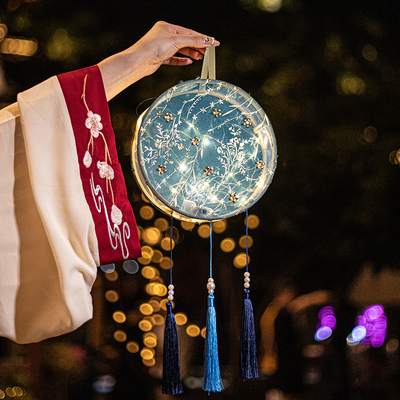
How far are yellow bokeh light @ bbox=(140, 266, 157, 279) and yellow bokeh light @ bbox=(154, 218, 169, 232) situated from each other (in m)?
0.13

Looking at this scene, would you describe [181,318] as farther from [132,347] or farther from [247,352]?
[247,352]

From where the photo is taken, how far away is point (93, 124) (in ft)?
2.39

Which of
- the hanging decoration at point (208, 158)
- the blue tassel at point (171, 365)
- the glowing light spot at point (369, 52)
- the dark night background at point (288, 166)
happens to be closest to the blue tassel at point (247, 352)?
the hanging decoration at point (208, 158)

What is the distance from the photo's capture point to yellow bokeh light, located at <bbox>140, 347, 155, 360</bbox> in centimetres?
109

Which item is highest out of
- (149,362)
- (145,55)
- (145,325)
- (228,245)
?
(145,55)

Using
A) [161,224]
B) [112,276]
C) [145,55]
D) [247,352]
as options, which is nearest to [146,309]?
[112,276]

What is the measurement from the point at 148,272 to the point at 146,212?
0.64 feet

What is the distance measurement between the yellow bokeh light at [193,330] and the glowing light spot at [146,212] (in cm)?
38

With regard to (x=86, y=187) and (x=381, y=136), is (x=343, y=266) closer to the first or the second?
(x=381, y=136)

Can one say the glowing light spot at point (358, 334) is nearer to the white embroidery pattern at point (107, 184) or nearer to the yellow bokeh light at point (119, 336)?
the yellow bokeh light at point (119, 336)

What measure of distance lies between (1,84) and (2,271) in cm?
69

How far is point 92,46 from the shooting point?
3.71 ft

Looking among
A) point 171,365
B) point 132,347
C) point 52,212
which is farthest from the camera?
point 132,347

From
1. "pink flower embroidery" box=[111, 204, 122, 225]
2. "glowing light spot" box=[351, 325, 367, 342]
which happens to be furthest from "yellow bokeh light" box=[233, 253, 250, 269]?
"pink flower embroidery" box=[111, 204, 122, 225]
